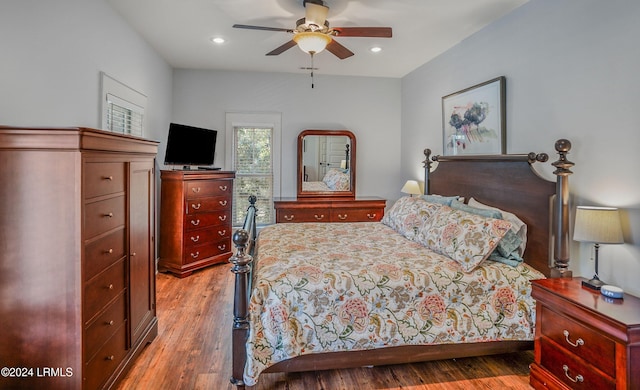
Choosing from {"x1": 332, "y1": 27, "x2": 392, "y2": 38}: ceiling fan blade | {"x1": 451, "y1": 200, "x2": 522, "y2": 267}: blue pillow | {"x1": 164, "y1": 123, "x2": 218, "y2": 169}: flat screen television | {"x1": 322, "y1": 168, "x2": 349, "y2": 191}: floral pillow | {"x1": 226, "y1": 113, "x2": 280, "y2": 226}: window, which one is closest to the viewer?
{"x1": 451, "y1": 200, "x2": 522, "y2": 267}: blue pillow

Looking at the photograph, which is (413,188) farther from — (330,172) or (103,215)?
(103,215)

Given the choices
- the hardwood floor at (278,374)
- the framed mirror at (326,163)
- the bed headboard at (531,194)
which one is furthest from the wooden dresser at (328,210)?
the hardwood floor at (278,374)

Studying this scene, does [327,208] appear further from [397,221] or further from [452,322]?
[452,322]

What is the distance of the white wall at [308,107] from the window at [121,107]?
123cm

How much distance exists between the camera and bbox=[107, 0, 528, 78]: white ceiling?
2.90 metres

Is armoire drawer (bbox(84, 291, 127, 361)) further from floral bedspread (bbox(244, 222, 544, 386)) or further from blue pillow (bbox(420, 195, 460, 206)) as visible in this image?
blue pillow (bbox(420, 195, 460, 206))

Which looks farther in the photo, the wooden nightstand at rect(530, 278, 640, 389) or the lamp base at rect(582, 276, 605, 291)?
the lamp base at rect(582, 276, 605, 291)

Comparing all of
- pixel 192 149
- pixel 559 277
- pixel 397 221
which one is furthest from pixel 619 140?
pixel 192 149

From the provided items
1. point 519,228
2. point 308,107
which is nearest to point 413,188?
point 308,107

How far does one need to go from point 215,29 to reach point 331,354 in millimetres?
3086

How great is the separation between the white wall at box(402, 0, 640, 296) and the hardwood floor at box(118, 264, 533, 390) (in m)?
0.89

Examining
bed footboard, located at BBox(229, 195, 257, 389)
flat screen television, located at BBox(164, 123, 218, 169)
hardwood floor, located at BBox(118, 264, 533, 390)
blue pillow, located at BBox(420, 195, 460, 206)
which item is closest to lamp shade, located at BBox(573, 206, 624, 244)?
hardwood floor, located at BBox(118, 264, 533, 390)

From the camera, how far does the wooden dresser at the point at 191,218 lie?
4.05m

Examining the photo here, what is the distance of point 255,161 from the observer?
5164 millimetres
